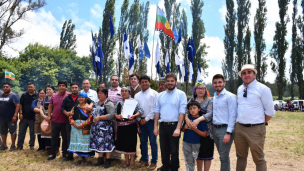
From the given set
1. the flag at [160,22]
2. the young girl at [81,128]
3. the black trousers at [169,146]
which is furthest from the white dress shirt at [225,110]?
the flag at [160,22]

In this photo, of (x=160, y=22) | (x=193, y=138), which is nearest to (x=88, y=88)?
(x=193, y=138)

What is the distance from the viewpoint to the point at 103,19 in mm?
23266

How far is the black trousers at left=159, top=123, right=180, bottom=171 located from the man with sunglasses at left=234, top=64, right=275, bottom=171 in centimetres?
103

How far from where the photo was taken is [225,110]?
3.18m

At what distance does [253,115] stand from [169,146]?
5.08 ft

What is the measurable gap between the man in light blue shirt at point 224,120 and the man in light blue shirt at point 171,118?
23.5 inches

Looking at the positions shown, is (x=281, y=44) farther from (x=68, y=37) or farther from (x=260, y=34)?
(x=68, y=37)

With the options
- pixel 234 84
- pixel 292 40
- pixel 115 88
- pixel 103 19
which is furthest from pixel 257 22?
pixel 115 88

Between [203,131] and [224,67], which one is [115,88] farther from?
[224,67]

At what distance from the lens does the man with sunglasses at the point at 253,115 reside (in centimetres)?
289

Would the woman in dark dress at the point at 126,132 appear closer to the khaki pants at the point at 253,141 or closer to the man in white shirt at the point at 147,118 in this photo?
the man in white shirt at the point at 147,118

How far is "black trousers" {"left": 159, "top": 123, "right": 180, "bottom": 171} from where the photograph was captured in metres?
3.64

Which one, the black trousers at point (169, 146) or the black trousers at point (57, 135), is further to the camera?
the black trousers at point (57, 135)

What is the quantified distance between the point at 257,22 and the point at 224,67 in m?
6.48
